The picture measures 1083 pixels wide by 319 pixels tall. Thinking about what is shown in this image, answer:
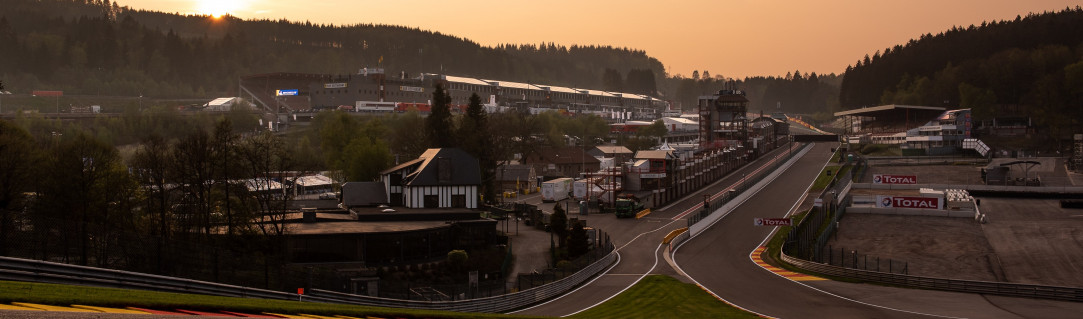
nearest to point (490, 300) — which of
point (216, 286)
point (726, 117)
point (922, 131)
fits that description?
point (216, 286)

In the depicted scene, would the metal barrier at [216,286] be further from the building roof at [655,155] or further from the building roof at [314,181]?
the building roof at [314,181]

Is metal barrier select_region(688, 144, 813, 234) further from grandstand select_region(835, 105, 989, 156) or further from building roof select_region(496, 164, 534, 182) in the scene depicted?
grandstand select_region(835, 105, 989, 156)

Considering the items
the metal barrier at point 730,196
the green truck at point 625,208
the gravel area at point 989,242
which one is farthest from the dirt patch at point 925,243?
the green truck at point 625,208

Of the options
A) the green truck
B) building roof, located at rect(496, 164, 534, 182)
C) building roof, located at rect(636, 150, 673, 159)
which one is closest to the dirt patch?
the green truck

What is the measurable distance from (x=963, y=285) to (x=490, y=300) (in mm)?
22773

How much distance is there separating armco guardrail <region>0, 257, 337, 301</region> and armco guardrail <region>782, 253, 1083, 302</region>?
30.4 meters

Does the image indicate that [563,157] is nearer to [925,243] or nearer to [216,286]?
[925,243]

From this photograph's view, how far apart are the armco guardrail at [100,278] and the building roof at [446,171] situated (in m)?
31.1

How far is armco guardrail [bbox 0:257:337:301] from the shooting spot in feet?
73.4

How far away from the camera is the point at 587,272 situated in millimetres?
45969

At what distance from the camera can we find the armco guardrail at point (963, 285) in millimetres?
38969

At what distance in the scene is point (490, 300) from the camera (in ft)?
123

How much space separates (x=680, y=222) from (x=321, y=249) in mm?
32140

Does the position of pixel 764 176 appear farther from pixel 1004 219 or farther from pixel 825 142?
pixel 825 142
